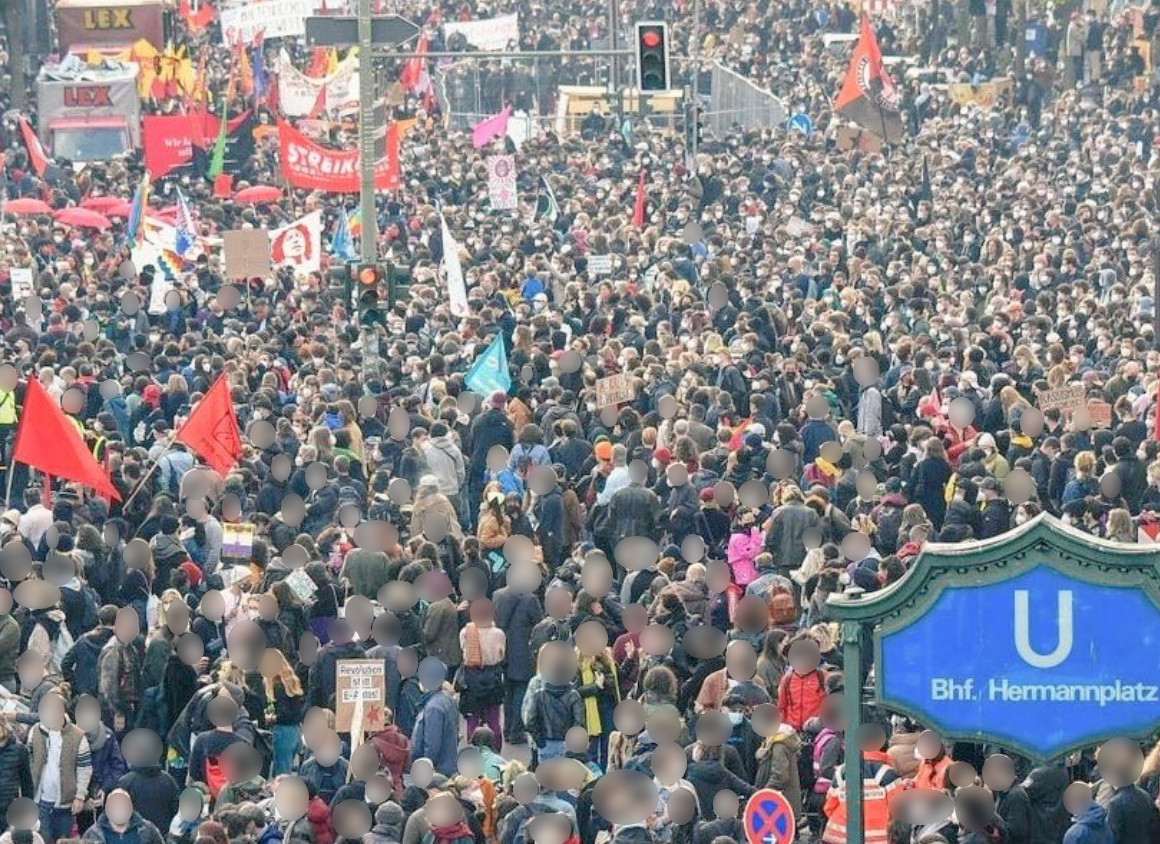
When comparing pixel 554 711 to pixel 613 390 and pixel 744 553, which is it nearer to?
pixel 744 553

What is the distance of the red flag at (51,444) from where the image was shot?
17828 mm

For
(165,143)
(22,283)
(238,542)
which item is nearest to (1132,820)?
(238,542)

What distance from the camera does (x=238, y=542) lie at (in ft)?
56.4

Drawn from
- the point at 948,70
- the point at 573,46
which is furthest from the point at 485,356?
the point at 573,46

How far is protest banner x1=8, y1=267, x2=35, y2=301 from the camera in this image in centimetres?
2744

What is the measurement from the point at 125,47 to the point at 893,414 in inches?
1183

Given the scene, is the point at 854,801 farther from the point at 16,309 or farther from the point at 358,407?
the point at 16,309

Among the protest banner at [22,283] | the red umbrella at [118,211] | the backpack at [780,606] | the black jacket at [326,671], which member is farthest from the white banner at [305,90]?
the backpack at [780,606]

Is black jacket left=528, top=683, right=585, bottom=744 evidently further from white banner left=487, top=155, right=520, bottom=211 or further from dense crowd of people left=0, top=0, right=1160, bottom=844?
white banner left=487, top=155, right=520, bottom=211

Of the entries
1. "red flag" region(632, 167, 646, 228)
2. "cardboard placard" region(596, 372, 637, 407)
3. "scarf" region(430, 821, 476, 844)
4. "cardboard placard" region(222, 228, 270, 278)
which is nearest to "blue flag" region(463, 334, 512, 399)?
"cardboard placard" region(596, 372, 637, 407)

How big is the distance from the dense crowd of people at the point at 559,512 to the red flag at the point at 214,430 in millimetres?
209

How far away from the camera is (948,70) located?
47438 millimetres

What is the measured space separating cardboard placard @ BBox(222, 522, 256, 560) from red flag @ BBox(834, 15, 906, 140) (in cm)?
2025

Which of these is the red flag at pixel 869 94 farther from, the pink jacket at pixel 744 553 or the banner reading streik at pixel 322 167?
the pink jacket at pixel 744 553
